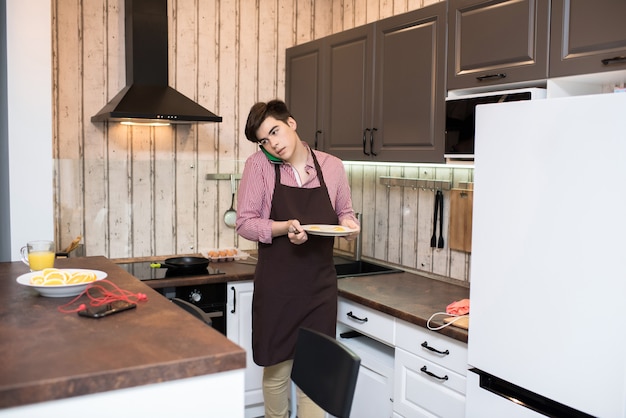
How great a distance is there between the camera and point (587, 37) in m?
2.10

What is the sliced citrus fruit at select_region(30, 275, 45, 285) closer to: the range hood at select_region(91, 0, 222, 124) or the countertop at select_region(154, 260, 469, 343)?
the countertop at select_region(154, 260, 469, 343)

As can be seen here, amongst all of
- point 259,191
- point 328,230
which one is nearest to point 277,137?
point 259,191

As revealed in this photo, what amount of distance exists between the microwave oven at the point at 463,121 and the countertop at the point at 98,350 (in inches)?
55.3

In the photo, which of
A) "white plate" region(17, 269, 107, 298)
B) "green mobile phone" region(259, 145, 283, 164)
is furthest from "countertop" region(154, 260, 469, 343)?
"white plate" region(17, 269, 107, 298)

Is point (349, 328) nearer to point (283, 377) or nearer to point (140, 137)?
→ point (283, 377)

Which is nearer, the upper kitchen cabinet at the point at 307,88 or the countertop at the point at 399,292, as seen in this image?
the countertop at the point at 399,292

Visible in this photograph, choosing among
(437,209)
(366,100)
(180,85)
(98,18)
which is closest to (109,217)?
(180,85)

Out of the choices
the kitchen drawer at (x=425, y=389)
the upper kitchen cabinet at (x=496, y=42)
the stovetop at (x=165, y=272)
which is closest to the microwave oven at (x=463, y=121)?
the upper kitchen cabinet at (x=496, y=42)

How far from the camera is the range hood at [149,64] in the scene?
3305mm

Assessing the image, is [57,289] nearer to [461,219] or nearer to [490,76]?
[490,76]

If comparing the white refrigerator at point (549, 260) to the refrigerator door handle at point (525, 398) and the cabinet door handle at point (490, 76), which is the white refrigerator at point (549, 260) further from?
the cabinet door handle at point (490, 76)

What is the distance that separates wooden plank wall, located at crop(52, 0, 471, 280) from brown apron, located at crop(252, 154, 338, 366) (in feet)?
2.81

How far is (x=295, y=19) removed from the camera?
13.5 feet

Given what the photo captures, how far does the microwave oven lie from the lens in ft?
8.18
